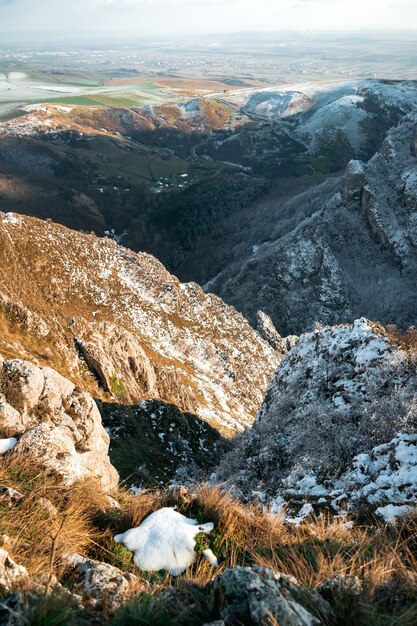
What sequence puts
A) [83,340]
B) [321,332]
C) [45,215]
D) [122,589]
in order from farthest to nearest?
[45,215] < [83,340] < [321,332] < [122,589]

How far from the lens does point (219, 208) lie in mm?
172125

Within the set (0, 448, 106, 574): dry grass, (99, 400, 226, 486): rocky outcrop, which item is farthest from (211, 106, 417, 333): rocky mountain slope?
(0, 448, 106, 574): dry grass

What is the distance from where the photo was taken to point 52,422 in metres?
13.6

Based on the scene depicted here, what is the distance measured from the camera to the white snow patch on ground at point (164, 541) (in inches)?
206

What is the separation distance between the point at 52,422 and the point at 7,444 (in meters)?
7.08

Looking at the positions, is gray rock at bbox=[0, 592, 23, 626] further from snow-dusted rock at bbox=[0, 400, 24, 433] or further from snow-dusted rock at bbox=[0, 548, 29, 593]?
snow-dusted rock at bbox=[0, 400, 24, 433]

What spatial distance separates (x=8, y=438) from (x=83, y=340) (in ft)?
84.8

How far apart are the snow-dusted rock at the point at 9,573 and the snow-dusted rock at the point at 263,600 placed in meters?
1.95

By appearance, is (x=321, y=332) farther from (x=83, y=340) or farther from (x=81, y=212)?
(x=81, y=212)

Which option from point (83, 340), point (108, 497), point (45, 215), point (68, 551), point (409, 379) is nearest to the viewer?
point (68, 551)

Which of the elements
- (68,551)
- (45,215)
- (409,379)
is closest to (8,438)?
(68,551)

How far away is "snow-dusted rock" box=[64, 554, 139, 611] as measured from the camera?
4.25 metres

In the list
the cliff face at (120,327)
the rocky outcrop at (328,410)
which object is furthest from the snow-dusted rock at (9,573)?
the cliff face at (120,327)

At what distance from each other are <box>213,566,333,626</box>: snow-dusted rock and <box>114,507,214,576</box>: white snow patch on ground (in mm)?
1470
